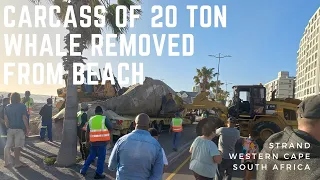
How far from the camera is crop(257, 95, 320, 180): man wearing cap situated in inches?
63.7

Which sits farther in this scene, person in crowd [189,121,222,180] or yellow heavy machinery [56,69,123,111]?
yellow heavy machinery [56,69,123,111]

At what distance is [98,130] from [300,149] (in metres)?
6.55

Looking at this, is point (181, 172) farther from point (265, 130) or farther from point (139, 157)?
point (265, 130)

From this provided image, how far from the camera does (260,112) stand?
14.3m

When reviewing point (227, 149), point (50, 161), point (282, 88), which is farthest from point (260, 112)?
point (282, 88)

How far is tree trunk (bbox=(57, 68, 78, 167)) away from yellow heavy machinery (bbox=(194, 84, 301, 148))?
824cm

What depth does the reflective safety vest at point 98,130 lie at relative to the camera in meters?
7.65

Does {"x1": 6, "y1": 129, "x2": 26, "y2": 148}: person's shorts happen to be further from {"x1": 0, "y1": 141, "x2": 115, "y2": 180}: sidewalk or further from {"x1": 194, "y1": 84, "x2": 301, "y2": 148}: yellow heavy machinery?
{"x1": 194, "y1": 84, "x2": 301, "y2": 148}: yellow heavy machinery

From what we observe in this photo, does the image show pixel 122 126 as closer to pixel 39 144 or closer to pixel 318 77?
pixel 39 144

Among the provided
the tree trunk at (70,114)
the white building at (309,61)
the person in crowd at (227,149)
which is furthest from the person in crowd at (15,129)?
the white building at (309,61)

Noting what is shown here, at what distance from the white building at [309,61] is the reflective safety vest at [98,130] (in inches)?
3037

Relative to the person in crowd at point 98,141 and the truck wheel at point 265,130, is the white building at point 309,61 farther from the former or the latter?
the person in crowd at point 98,141

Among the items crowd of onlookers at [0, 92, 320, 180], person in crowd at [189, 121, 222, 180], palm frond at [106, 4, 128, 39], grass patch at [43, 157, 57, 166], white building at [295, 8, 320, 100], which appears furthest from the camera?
white building at [295, 8, 320, 100]

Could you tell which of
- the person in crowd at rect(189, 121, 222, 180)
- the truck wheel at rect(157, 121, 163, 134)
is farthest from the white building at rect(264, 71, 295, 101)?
the person in crowd at rect(189, 121, 222, 180)
